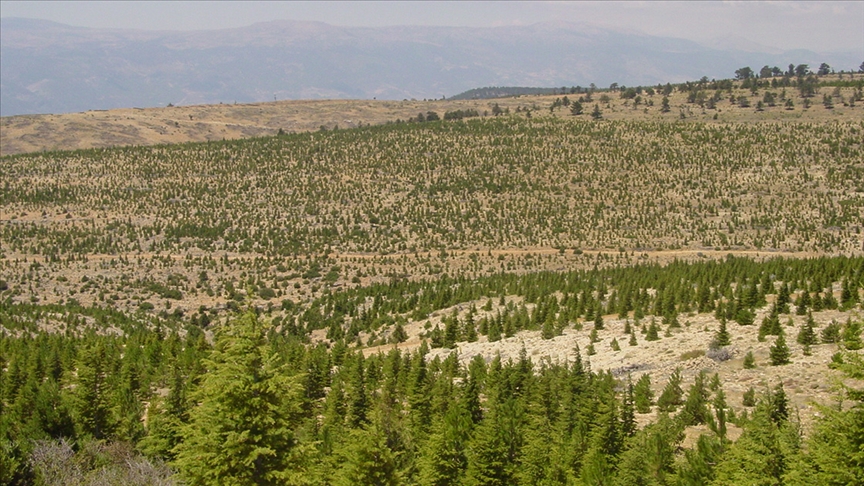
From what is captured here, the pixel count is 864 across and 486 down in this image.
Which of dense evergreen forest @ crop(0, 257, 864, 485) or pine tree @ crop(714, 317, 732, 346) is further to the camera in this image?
pine tree @ crop(714, 317, 732, 346)

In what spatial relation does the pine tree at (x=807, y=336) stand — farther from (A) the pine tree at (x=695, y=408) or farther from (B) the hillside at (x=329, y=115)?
(B) the hillside at (x=329, y=115)

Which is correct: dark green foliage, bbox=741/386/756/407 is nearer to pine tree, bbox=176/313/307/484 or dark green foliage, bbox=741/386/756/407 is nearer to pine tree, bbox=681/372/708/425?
pine tree, bbox=681/372/708/425

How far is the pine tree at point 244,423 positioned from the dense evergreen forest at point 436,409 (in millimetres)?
33

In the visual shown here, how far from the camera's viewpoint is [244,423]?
11688mm

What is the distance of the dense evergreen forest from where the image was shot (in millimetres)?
11789

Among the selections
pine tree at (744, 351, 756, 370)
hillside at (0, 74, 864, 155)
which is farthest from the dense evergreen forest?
hillside at (0, 74, 864, 155)

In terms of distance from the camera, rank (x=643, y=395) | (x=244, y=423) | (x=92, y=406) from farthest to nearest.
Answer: (x=92, y=406)
(x=643, y=395)
(x=244, y=423)

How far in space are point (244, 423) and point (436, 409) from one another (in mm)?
9970

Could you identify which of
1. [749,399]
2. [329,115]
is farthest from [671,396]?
[329,115]

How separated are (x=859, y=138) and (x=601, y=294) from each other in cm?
5503

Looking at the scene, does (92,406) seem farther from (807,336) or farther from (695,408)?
(807,336)

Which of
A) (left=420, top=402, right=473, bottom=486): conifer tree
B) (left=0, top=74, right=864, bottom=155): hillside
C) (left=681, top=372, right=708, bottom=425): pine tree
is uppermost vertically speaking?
(left=0, top=74, right=864, bottom=155): hillside

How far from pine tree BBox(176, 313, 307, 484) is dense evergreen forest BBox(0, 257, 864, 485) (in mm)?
33

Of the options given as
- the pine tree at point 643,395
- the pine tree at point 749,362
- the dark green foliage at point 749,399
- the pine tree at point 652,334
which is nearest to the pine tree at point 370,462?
the pine tree at point 643,395
